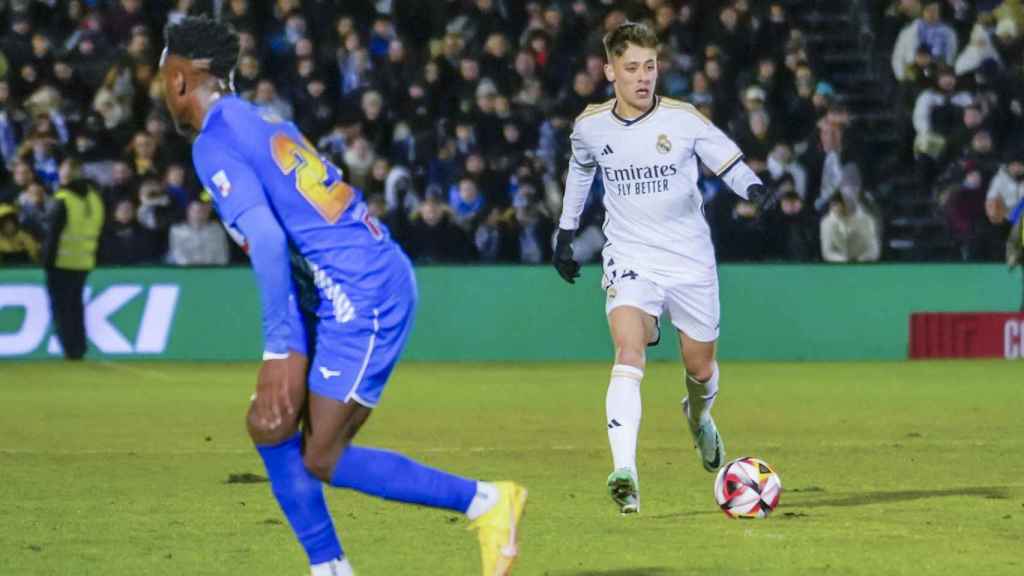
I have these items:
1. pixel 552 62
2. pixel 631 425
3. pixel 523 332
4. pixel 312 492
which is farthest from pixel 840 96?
pixel 312 492

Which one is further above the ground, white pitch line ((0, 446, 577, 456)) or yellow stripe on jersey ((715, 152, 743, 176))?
yellow stripe on jersey ((715, 152, 743, 176))

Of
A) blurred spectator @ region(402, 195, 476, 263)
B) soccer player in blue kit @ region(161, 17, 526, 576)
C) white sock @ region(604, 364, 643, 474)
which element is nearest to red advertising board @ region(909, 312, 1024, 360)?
blurred spectator @ region(402, 195, 476, 263)

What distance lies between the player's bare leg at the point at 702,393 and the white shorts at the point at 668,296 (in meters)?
0.06

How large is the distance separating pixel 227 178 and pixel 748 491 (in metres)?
3.59

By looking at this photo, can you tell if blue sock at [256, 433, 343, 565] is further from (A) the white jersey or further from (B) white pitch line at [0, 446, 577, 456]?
(B) white pitch line at [0, 446, 577, 456]

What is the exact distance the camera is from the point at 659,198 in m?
9.88

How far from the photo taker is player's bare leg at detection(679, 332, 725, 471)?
10.2m

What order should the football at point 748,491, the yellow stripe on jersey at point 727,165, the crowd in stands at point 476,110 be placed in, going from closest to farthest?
the football at point 748,491
the yellow stripe on jersey at point 727,165
the crowd in stands at point 476,110

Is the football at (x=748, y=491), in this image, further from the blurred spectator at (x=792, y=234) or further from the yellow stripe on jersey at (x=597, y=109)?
the blurred spectator at (x=792, y=234)

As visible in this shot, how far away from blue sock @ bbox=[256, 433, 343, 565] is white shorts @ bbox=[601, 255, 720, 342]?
3.33 m

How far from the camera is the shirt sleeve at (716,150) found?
9.83m

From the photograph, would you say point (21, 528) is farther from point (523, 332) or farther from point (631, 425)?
point (523, 332)

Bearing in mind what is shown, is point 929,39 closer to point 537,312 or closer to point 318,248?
point 537,312

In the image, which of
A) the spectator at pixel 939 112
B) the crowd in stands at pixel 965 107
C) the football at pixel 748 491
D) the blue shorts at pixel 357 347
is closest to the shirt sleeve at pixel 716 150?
the football at pixel 748 491
